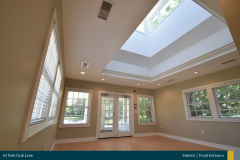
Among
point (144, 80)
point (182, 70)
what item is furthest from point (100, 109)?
point (182, 70)

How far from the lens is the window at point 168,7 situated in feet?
12.5

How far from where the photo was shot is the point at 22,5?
2.00ft

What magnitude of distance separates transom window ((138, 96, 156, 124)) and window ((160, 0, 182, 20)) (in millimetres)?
4033

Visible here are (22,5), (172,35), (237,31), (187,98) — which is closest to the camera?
(22,5)

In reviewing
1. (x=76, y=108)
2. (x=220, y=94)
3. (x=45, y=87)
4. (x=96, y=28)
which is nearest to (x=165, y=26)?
(x=96, y=28)

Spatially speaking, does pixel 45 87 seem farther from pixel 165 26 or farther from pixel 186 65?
pixel 165 26

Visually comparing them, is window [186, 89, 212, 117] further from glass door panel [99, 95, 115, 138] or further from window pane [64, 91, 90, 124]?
window pane [64, 91, 90, 124]

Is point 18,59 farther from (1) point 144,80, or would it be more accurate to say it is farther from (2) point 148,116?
(2) point 148,116

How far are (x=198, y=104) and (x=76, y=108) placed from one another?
499 centimetres

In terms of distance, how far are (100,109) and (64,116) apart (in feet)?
4.79

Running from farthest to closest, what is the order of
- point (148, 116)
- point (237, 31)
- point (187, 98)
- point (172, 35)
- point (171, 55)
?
point (148, 116), point (187, 98), point (171, 55), point (172, 35), point (237, 31)

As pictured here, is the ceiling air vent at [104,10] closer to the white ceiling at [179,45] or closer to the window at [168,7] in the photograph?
the white ceiling at [179,45]

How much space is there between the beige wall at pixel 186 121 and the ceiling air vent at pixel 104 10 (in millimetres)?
4313

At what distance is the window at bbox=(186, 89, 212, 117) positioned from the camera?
412 centimetres
